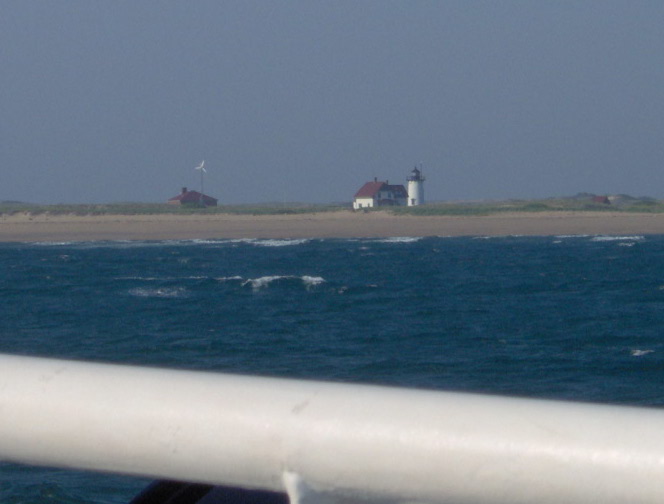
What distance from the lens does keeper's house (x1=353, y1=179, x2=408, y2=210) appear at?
282 ft

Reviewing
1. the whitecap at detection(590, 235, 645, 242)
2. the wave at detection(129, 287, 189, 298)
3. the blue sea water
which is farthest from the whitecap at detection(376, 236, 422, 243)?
the wave at detection(129, 287, 189, 298)

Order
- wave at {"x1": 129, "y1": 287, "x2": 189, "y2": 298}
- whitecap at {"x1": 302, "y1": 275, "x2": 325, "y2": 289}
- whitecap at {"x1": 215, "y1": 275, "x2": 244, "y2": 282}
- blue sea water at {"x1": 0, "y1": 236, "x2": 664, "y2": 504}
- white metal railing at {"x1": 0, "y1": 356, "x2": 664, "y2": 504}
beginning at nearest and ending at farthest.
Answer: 1. white metal railing at {"x1": 0, "y1": 356, "x2": 664, "y2": 504}
2. blue sea water at {"x1": 0, "y1": 236, "x2": 664, "y2": 504}
3. wave at {"x1": 129, "y1": 287, "x2": 189, "y2": 298}
4. whitecap at {"x1": 302, "y1": 275, "x2": 325, "y2": 289}
5. whitecap at {"x1": 215, "y1": 275, "x2": 244, "y2": 282}

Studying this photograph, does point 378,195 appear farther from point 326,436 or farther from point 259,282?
point 326,436

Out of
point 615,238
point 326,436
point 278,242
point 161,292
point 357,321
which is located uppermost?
point 326,436

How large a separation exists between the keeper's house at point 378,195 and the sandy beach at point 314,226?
11957mm

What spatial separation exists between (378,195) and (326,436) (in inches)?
3355

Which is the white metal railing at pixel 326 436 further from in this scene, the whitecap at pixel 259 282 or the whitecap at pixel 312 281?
the whitecap at pixel 259 282

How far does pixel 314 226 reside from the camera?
66438 millimetres

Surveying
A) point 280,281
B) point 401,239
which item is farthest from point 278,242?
point 280,281

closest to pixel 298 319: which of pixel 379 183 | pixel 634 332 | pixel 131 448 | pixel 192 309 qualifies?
pixel 192 309

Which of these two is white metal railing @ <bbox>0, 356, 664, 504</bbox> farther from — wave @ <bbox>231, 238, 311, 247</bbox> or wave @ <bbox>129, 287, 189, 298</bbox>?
wave @ <bbox>231, 238, 311, 247</bbox>

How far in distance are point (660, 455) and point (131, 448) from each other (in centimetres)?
73

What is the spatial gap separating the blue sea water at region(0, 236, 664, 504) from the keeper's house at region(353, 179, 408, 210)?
135ft

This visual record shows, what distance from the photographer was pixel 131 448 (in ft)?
4.37
